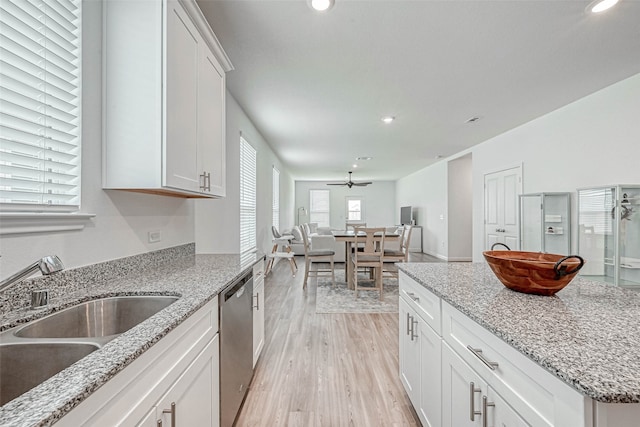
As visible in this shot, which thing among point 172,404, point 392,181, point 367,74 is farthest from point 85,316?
point 392,181

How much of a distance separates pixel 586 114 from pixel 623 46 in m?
1.27

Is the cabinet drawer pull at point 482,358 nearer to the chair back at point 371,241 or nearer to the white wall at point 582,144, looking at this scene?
the chair back at point 371,241

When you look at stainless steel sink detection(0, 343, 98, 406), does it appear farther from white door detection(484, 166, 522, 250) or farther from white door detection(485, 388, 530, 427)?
white door detection(484, 166, 522, 250)

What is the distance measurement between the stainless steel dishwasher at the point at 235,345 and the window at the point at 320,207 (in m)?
9.77

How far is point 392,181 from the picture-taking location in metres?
12.1

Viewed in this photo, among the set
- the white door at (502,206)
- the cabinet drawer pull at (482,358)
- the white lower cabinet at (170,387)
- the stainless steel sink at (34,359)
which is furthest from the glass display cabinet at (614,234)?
the stainless steel sink at (34,359)

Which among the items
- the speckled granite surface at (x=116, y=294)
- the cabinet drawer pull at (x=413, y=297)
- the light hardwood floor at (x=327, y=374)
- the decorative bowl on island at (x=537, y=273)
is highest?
the decorative bowl on island at (x=537, y=273)

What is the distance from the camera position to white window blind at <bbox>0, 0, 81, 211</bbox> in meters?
1.04

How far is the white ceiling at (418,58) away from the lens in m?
1.97

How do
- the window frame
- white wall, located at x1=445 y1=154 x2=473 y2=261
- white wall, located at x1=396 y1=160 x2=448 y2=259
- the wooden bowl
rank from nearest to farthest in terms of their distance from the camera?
the wooden bowl → the window frame → white wall, located at x1=445 y1=154 x2=473 y2=261 → white wall, located at x1=396 y1=160 x2=448 y2=259

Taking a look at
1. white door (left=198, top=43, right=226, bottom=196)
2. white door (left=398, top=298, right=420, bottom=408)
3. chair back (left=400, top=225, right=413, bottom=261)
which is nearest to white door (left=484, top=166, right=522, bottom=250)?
chair back (left=400, top=225, right=413, bottom=261)

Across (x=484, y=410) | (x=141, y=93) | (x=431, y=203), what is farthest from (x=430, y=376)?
(x=431, y=203)

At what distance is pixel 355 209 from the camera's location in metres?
12.0

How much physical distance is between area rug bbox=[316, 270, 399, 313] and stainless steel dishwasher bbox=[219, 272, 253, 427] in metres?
1.84
